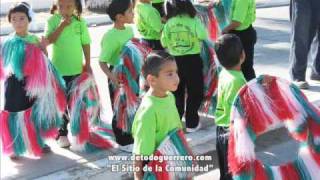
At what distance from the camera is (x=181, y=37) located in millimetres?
5156

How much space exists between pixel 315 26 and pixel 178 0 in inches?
89.4

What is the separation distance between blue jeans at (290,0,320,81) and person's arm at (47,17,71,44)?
9.37 feet

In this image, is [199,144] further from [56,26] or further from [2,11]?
[2,11]

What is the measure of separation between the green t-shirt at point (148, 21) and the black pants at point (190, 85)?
0.49 m

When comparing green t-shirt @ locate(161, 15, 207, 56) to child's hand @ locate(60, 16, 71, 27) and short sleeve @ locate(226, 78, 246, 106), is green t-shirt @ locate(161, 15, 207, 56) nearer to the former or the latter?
child's hand @ locate(60, 16, 71, 27)

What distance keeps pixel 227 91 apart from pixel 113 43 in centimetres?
140

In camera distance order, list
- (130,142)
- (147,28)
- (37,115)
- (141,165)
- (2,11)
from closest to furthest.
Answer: (141,165) → (37,115) → (130,142) → (147,28) → (2,11)

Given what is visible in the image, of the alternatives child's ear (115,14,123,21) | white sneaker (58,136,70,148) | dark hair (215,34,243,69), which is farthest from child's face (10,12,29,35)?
dark hair (215,34,243,69)

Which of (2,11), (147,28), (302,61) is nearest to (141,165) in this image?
(147,28)

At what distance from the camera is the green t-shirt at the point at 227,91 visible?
3.76 metres

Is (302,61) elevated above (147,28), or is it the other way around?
(147,28)

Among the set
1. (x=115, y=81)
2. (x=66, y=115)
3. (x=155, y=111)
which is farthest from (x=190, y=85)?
(x=155, y=111)

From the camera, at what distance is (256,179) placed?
344 centimetres

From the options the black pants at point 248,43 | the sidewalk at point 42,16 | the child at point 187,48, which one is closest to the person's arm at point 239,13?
the black pants at point 248,43
